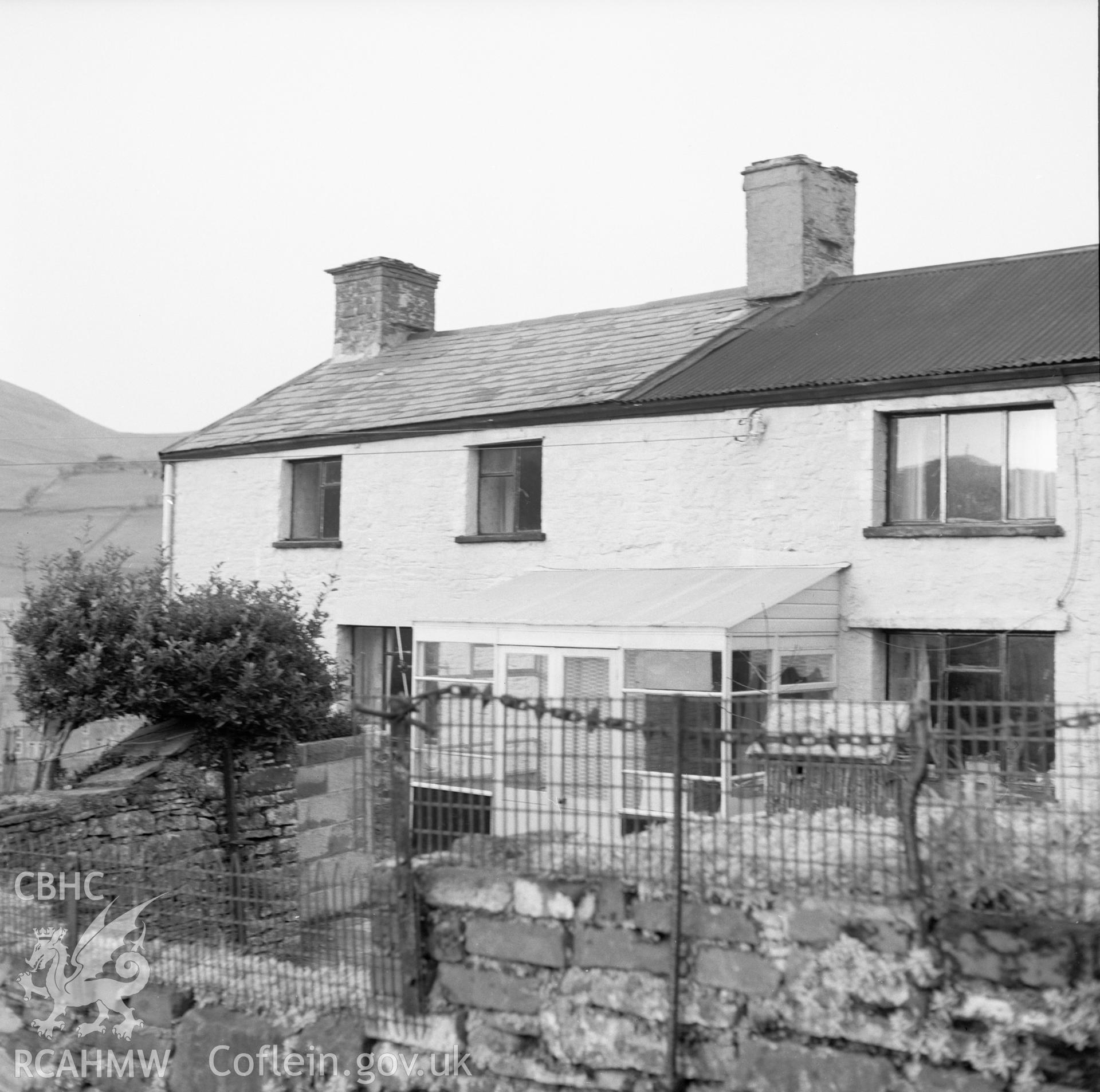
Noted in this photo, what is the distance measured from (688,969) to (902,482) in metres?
9.90

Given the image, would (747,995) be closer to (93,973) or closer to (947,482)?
(93,973)

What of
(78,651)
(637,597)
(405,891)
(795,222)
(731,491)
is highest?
(795,222)

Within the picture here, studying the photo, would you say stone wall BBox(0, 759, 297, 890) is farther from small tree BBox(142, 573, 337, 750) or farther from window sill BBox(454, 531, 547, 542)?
window sill BBox(454, 531, 547, 542)

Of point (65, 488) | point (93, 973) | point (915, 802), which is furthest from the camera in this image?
point (65, 488)

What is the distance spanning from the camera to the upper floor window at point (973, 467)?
14.1m

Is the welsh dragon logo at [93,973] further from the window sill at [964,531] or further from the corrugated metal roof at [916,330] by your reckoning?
the corrugated metal roof at [916,330]

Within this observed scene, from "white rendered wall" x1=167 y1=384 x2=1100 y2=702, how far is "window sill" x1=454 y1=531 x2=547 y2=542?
0.30 feet

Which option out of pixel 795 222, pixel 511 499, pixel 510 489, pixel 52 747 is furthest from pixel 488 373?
pixel 52 747

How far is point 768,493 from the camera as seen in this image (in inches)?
612

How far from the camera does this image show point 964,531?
14219 mm

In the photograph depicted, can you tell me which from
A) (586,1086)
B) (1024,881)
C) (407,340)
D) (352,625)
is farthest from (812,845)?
(407,340)

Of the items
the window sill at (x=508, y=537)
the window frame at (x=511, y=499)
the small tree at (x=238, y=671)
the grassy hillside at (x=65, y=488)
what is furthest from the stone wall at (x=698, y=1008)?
the grassy hillside at (x=65, y=488)

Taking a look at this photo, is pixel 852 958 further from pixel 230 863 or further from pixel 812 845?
pixel 230 863

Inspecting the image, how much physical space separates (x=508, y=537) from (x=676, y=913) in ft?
39.0
